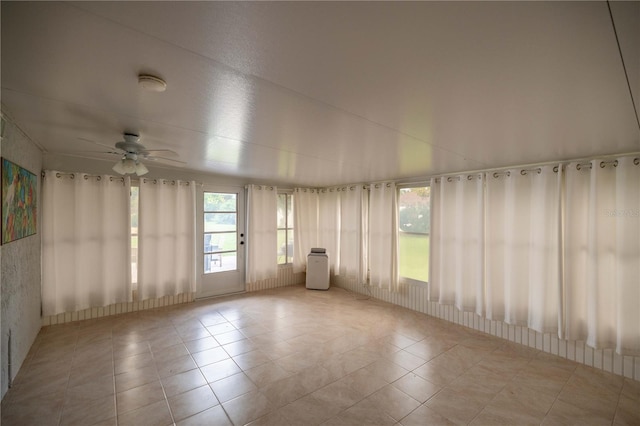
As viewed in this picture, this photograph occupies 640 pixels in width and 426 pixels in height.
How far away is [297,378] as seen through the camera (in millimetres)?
2488

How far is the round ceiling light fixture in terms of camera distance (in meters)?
1.24

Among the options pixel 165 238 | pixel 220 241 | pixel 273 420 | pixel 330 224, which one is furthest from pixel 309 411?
pixel 330 224

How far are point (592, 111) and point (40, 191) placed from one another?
5.28m

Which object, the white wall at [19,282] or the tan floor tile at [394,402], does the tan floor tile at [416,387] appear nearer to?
the tan floor tile at [394,402]

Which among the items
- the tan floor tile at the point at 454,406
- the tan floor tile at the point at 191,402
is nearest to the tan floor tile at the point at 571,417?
the tan floor tile at the point at 454,406

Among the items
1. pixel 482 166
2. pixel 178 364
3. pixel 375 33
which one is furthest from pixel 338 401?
pixel 482 166

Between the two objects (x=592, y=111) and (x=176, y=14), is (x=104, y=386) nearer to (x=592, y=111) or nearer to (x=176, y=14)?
(x=176, y=14)

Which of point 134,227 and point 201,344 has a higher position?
point 134,227

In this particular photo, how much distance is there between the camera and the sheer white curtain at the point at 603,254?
2439 millimetres

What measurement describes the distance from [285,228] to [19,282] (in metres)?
3.90

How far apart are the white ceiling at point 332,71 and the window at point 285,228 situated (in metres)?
3.54

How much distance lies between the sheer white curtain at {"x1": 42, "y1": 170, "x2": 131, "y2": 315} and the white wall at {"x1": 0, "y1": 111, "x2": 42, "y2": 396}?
0.54 feet

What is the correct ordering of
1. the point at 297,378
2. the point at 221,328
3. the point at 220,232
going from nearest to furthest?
1. the point at 297,378
2. the point at 221,328
3. the point at 220,232

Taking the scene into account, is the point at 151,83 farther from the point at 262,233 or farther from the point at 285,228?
the point at 285,228
